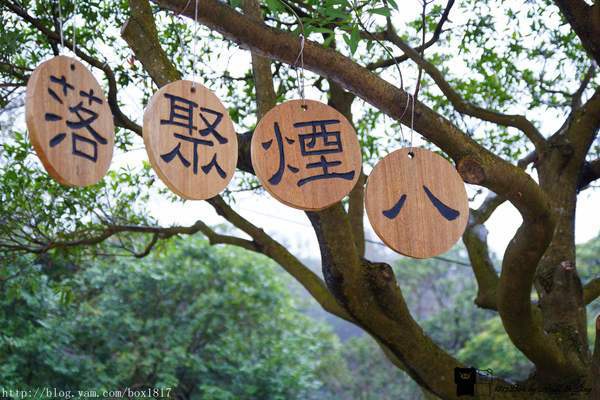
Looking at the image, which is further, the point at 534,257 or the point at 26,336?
the point at 26,336

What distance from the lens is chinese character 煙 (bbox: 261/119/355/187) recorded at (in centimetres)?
192

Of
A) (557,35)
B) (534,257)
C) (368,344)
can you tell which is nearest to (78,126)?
(534,257)

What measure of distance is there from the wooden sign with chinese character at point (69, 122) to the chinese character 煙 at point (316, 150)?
0.46 meters

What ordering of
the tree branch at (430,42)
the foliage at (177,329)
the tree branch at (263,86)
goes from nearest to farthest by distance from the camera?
the tree branch at (263,86), the tree branch at (430,42), the foliage at (177,329)

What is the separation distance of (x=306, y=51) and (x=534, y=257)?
4.10 feet

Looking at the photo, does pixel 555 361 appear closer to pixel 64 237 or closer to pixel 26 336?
pixel 64 237

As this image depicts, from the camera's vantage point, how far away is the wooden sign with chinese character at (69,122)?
1.54 metres

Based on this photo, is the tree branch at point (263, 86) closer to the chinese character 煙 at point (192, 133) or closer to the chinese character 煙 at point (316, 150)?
the chinese character 煙 at point (316, 150)

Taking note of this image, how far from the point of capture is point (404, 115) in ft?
7.36

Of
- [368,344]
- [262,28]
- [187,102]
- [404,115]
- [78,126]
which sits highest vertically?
[368,344]

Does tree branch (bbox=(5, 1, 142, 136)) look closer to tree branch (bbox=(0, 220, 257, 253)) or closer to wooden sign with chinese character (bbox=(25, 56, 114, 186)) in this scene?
tree branch (bbox=(0, 220, 257, 253))

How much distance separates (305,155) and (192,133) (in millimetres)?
335

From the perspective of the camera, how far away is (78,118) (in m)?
1.63

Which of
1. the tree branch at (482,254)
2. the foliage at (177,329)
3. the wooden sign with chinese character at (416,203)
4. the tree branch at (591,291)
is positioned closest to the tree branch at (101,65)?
the wooden sign with chinese character at (416,203)
